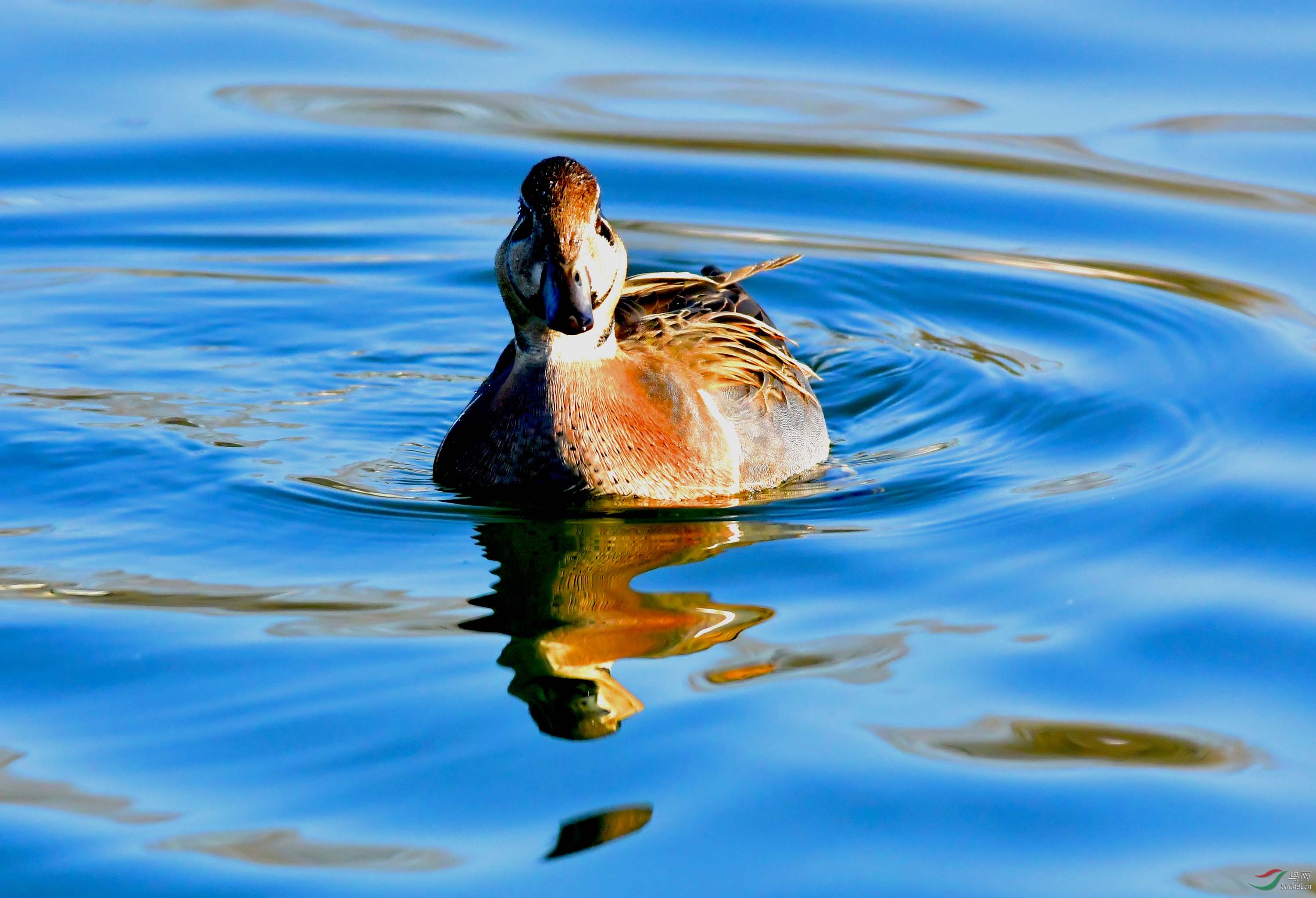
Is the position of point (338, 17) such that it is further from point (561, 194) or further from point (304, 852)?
point (304, 852)

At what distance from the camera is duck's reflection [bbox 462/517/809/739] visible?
630 cm

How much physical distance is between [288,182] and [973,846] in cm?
947

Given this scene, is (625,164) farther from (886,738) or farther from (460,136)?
(886,738)

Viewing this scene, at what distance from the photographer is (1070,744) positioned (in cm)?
605

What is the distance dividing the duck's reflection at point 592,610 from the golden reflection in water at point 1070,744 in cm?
99

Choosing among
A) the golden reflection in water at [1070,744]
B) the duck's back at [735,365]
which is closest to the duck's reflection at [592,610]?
the duck's back at [735,365]

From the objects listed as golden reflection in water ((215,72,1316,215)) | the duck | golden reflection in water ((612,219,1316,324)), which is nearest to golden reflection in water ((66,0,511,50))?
golden reflection in water ((215,72,1316,215))

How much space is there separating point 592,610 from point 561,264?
1.53m

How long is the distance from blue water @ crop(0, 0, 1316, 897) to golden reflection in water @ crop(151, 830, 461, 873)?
0.07ft

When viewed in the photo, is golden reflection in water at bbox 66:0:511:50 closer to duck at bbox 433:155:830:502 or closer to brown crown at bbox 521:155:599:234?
duck at bbox 433:155:830:502

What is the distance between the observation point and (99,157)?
13461 mm

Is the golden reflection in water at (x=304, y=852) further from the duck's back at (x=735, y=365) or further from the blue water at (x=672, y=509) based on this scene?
the duck's back at (x=735, y=365)

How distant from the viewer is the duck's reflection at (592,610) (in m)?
6.30

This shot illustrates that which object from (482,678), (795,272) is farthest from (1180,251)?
(482,678)
